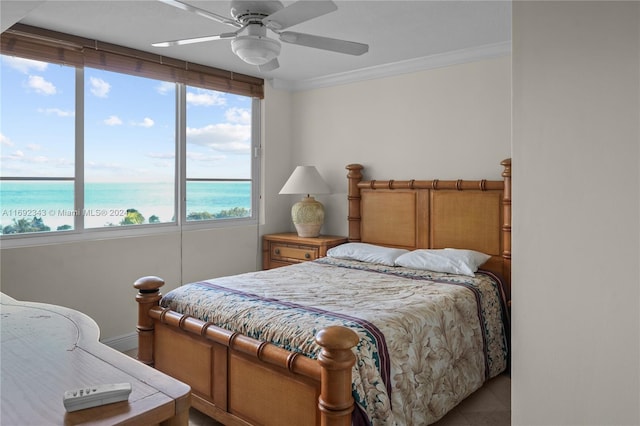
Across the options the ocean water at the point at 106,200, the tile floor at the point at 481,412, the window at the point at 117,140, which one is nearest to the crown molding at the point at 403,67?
the window at the point at 117,140

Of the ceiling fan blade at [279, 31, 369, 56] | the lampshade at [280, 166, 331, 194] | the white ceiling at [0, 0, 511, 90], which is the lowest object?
the lampshade at [280, 166, 331, 194]

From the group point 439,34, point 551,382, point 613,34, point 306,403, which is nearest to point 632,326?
point 551,382

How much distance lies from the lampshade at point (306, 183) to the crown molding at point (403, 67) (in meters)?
0.91

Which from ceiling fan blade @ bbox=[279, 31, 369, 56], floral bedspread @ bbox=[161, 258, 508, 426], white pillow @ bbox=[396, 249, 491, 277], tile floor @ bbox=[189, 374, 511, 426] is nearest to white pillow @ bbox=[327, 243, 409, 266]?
white pillow @ bbox=[396, 249, 491, 277]

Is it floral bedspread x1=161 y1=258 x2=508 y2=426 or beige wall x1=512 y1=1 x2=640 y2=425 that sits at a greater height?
beige wall x1=512 y1=1 x2=640 y2=425

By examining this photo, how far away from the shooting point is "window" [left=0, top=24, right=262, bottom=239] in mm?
3273

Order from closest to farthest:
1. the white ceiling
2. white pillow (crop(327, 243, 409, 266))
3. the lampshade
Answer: the white ceiling, white pillow (crop(327, 243, 409, 266)), the lampshade

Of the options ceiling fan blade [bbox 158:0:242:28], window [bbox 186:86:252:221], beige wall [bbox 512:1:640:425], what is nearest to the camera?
beige wall [bbox 512:1:640:425]

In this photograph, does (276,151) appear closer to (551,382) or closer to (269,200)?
(269,200)

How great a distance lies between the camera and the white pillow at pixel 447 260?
331 cm

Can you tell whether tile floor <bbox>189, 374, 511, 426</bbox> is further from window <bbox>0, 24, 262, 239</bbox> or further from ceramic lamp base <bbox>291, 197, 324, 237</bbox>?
ceramic lamp base <bbox>291, 197, 324, 237</bbox>

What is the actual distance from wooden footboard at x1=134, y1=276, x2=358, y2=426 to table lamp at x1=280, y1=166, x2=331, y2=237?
181 cm

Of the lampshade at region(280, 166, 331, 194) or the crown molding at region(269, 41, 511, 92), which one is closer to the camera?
the crown molding at region(269, 41, 511, 92)

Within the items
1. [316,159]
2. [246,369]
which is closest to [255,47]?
[246,369]
